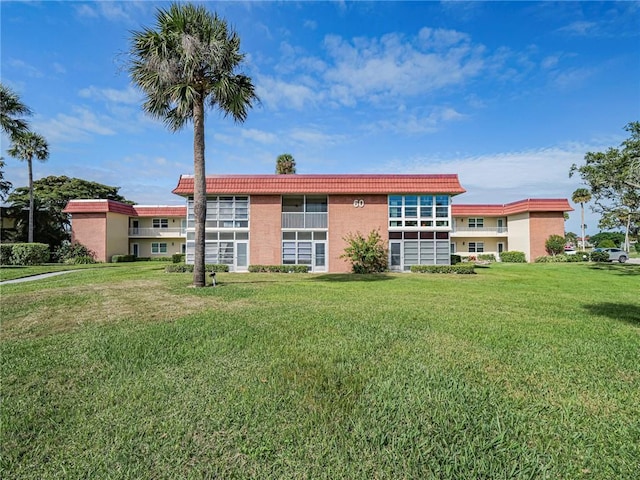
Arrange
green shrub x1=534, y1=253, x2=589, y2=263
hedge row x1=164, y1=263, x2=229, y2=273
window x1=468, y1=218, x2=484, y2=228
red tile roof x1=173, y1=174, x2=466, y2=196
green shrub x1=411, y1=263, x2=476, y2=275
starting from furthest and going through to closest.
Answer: window x1=468, y1=218, x2=484, y2=228, green shrub x1=534, y1=253, x2=589, y2=263, red tile roof x1=173, y1=174, x2=466, y2=196, green shrub x1=411, y1=263, x2=476, y2=275, hedge row x1=164, y1=263, x2=229, y2=273

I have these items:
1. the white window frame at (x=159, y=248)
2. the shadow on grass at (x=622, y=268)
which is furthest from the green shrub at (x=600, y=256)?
the white window frame at (x=159, y=248)

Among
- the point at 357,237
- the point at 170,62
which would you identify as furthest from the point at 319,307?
the point at 357,237

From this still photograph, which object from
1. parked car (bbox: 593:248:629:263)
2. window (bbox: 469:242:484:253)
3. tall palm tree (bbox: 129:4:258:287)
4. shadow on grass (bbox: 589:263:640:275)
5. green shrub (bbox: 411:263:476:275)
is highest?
tall palm tree (bbox: 129:4:258:287)

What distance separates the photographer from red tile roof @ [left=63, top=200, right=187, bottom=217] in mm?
33656

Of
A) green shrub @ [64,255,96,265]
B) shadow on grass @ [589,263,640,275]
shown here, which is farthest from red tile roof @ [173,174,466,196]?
green shrub @ [64,255,96,265]

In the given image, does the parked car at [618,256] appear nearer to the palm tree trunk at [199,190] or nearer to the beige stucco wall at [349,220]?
the beige stucco wall at [349,220]

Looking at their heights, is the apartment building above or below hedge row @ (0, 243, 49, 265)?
above

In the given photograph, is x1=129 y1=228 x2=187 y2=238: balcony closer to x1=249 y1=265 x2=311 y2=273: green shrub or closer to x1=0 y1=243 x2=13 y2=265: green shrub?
x1=0 y1=243 x2=13 y2=265: green shrub

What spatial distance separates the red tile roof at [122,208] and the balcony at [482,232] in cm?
3364

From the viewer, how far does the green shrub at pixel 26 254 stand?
24.9 meters

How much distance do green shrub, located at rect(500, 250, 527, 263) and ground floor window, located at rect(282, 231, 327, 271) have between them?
24990 millimetres

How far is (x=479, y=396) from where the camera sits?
393 cm

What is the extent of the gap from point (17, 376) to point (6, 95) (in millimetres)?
29746

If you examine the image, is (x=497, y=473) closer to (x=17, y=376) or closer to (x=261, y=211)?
(x=17, y=376)
